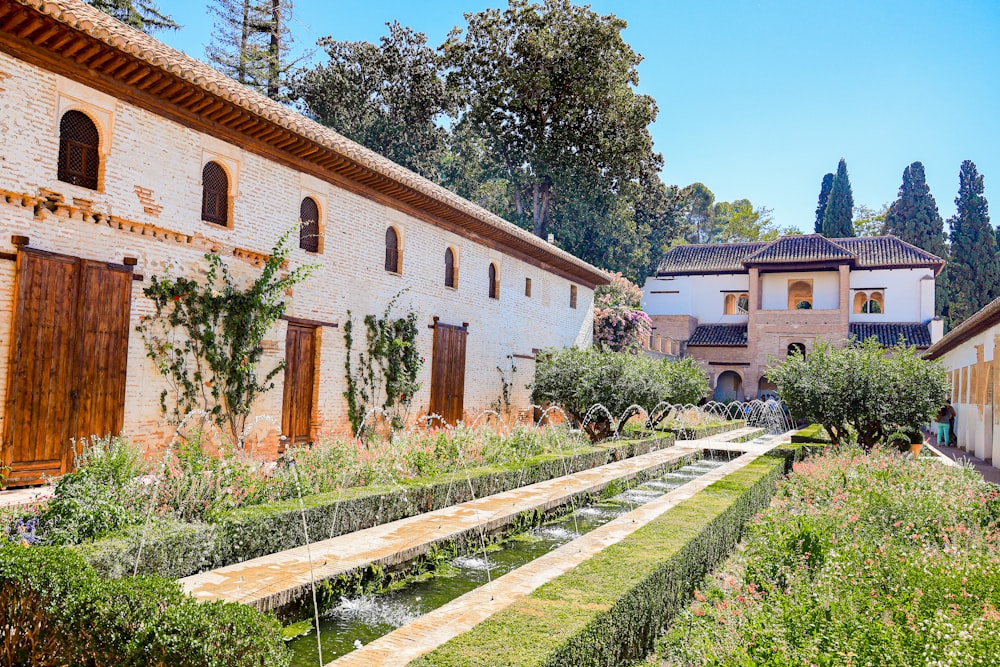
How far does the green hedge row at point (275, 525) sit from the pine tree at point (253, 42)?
859 inches

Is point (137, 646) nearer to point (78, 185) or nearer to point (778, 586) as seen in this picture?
point (778, 586)

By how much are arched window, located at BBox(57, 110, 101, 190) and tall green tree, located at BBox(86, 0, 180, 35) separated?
17.6 meters

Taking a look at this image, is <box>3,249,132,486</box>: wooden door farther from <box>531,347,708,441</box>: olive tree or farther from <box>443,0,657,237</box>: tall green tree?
<box>443,0,657,237</box>: tall green tree

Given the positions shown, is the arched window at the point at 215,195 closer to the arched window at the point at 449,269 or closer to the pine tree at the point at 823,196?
the arched window at the point at 449,269

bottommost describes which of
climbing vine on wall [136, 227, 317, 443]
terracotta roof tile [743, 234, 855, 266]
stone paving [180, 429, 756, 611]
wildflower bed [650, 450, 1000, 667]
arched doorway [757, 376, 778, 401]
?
stone paving [180, 429, 756, 611]

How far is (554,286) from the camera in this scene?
21219 millimetres

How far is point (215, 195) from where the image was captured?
33.1 ft

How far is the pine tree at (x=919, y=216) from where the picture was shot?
38250mm

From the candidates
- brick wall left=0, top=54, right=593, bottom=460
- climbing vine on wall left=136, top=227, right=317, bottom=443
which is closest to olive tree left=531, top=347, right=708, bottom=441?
brick wall left=0, top=54, right=593, bottom=460


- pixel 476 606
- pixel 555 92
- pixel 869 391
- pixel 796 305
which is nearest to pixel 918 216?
pixel 796 305

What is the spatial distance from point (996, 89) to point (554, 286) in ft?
37.5

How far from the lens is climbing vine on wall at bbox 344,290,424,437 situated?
1252cm

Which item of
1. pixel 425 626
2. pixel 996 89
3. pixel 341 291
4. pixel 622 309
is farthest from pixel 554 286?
pixel 425 626

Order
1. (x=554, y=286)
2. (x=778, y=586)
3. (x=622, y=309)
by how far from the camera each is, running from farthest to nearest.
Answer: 1. (x=622, y=309)
2. (x=554, y=286)
3. (x=778, y=586)
